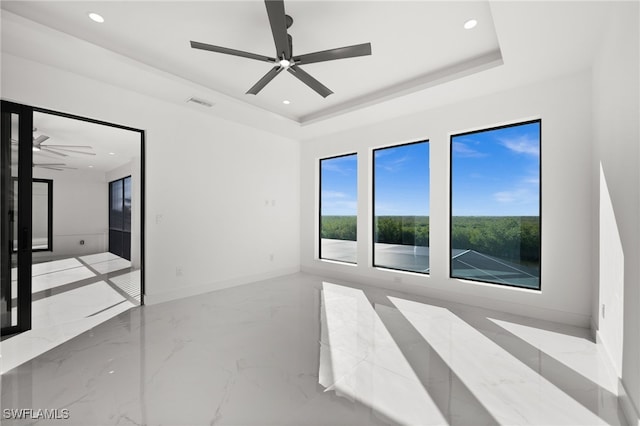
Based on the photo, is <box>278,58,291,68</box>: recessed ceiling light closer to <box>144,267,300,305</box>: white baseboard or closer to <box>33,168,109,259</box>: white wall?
<box>144,267,300,305</box>: white baseboard

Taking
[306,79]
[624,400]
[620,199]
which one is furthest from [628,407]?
[306,79]

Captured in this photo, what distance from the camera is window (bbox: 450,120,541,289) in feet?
11.8

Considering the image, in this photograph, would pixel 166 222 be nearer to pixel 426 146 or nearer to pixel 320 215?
pixel 320 215

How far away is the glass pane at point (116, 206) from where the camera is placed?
28.4 feet

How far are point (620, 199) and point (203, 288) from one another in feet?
15.9

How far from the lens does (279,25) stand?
2.18 metres

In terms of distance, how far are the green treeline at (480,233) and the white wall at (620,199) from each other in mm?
882

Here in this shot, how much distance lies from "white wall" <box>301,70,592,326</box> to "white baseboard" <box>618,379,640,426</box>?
4.60ft

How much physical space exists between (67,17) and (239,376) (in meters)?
3.44

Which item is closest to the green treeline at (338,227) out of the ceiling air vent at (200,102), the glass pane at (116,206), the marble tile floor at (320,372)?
the marble tile floor at (320,372)

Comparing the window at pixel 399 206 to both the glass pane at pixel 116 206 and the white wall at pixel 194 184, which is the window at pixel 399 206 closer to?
the white wall at pixel 194 184

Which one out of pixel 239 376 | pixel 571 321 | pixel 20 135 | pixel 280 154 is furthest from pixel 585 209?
pixel 20 135

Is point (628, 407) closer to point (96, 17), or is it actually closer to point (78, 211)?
point (96, 17)

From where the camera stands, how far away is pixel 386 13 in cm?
245
